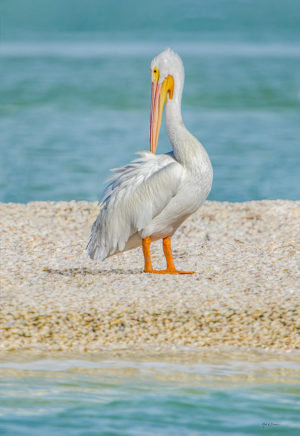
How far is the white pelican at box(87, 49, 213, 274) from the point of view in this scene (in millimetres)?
5664

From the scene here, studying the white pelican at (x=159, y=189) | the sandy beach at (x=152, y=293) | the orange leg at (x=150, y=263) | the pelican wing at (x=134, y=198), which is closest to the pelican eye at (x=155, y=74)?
the white pelican at (x=159, y=189)

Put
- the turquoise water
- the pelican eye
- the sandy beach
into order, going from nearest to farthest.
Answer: the turquoise water
the sandy beach
the pelican eye

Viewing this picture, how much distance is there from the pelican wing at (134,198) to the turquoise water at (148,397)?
1494 millimetres

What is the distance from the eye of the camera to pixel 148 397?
4039 millimetres

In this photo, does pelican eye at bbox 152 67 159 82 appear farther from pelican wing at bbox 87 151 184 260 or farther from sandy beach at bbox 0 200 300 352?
sandy beach at bbox 0 200 300 352

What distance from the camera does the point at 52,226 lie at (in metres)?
8.00

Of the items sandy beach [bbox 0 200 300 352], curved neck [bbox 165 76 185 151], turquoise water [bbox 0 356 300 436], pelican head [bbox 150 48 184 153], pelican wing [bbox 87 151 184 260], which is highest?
pelican head [bbox 150 48 184 153]

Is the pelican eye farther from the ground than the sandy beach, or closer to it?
farther from the ground

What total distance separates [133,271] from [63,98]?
19.2m

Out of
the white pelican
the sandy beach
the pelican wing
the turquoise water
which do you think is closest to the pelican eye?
the white pelican

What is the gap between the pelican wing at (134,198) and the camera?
564 cm

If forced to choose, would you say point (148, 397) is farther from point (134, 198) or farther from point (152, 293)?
point (134, 198)

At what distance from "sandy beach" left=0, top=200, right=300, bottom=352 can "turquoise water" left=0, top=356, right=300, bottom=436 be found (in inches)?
13.3

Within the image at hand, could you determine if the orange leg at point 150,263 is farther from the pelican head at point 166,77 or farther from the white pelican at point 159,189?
the pelican head at point 166,77
